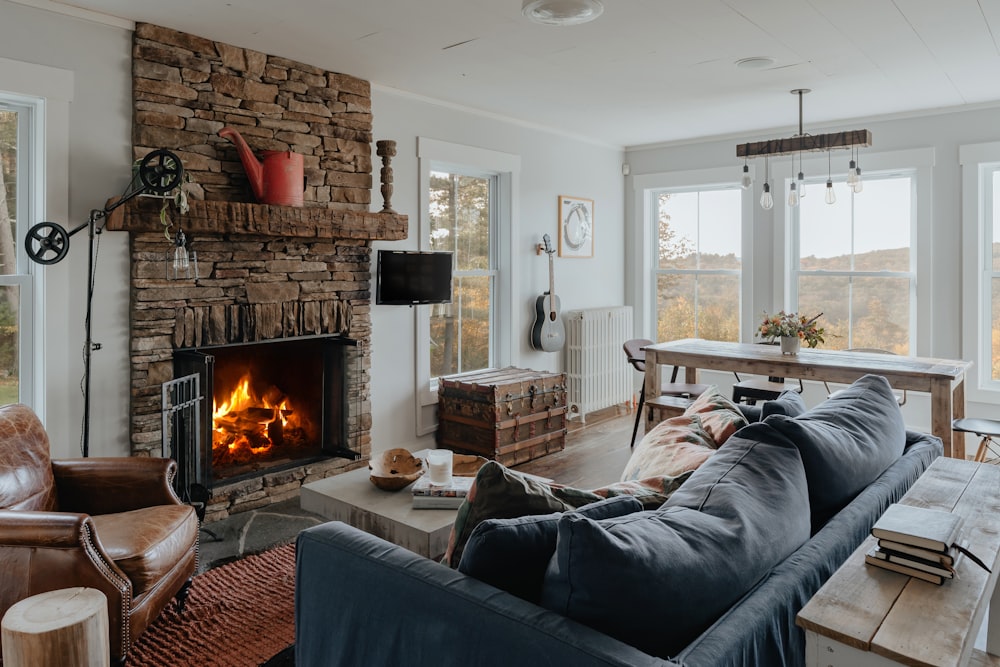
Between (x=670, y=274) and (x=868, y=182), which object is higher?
(x=868, y=182)

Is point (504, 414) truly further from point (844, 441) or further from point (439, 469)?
point (844, 441)

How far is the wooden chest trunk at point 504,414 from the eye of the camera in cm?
464

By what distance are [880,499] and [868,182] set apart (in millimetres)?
4474

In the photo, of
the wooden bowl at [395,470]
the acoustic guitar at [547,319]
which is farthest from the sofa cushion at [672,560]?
the acoustic guitar at [547,319]

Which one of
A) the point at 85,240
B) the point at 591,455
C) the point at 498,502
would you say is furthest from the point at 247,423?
the point at 498,502

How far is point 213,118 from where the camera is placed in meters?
3.55

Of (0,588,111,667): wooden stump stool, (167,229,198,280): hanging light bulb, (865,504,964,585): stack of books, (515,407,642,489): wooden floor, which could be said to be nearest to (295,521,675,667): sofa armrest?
(0,588,111,667): wooden stump stool

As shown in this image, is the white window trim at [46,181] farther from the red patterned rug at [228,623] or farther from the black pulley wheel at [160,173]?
the red patterned rug at [228,623]

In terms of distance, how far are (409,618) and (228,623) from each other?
1547 mm

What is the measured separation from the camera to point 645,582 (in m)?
1.25

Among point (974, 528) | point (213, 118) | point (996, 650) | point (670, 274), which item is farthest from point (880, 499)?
point (670, 274)

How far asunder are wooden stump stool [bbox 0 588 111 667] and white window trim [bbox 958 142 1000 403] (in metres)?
5.59

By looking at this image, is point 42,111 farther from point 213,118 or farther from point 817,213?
point 817,213

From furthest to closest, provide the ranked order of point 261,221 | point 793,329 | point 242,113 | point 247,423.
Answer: point 793,329, point 247,423, point 242,113, point 261,221
